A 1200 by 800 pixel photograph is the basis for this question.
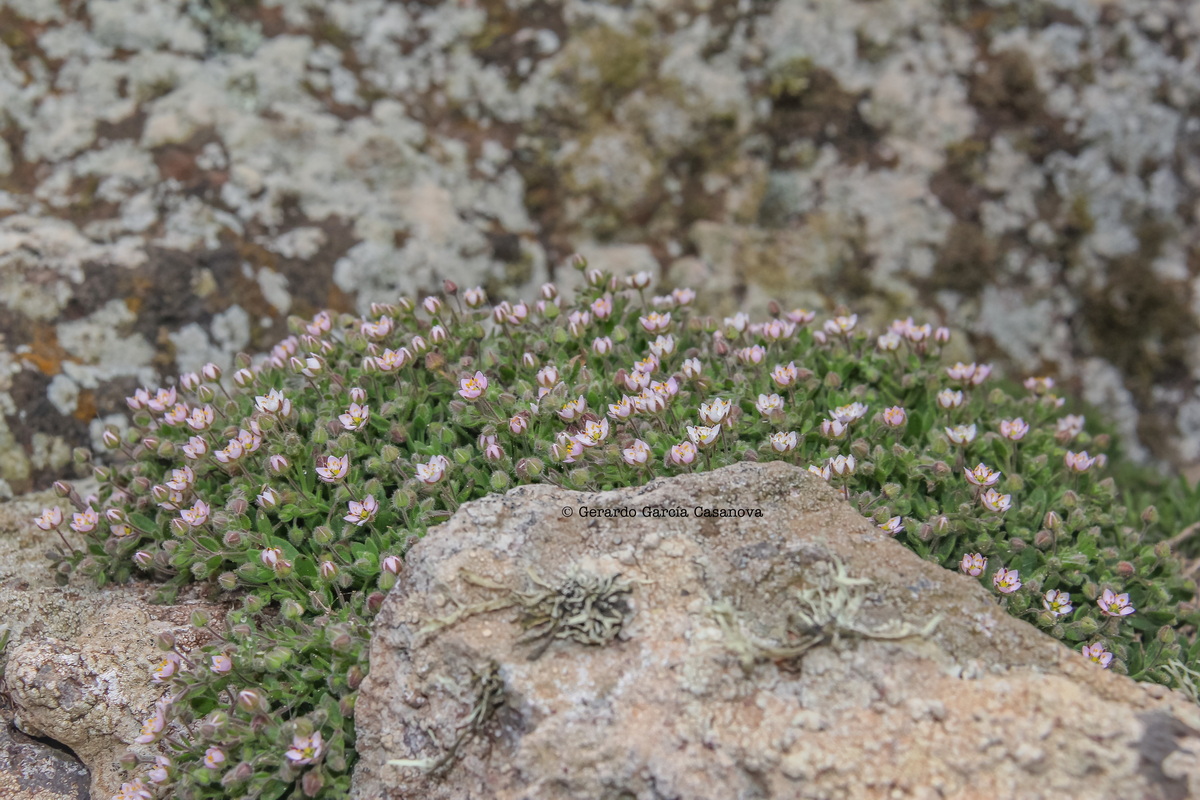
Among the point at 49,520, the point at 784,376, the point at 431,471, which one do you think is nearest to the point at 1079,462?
the point at 784,376

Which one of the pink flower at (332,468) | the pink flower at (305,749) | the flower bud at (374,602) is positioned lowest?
the pink flower at (305,749)

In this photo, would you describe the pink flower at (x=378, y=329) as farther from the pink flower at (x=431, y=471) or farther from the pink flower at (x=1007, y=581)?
the pink flower at (x=1007, y=581)

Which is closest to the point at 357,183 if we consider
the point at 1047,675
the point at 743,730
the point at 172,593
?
the point at 172,593

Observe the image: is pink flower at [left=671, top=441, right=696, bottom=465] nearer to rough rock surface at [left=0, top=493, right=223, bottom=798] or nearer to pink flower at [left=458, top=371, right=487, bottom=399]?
pink flower at [left=458, top=371, right=487, bottom=399]

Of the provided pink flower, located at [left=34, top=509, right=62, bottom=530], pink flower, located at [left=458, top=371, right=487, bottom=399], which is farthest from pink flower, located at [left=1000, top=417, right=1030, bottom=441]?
pink flower, located at [left=34, top=509, right=62, bottom=530]

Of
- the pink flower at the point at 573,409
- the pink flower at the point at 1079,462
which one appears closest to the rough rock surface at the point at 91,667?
the pink flower at the point at 573,409

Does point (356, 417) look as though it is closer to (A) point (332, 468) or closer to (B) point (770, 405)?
(A) point (332, 468)

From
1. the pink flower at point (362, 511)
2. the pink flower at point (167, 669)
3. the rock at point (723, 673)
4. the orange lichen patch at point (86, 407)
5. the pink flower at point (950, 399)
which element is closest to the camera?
the rock at point (723, 673)
